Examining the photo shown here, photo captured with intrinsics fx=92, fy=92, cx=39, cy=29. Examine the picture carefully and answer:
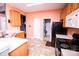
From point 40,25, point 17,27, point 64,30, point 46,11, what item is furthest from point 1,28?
point 64,30

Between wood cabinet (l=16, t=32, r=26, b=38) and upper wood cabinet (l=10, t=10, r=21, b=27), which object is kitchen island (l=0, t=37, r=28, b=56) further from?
upper wood cabinet (l=10, t=10, r=21, b=27)

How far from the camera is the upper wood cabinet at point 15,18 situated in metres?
0.92

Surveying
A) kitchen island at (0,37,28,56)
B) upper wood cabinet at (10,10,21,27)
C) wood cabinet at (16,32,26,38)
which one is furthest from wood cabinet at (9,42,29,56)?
upper wood cabinet at (10,10,21,27)

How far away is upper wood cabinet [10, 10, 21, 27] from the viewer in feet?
3.02

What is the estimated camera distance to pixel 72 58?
78 centimetres

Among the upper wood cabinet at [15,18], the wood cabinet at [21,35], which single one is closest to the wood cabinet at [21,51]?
the wood cabinet at [21,35]

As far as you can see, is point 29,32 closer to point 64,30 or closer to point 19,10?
point 19,10

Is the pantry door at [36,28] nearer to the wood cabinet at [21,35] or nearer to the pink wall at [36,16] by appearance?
the pink wall at [36,16]

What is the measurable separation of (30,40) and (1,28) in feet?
1.13

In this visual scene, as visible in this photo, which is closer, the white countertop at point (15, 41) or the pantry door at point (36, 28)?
the white countertop at point (15, 41)

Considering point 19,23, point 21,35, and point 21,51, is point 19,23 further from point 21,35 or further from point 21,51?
point 21,51

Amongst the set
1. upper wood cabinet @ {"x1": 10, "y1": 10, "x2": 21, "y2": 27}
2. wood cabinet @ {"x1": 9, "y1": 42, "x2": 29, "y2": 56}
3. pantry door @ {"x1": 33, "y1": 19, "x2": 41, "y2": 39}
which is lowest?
wood cabinet @ {"x1": 9, "y1": 42, "x2": 29, "y2": 56}

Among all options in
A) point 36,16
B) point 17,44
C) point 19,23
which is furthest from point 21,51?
point 36,16

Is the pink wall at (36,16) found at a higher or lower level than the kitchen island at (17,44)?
higher
